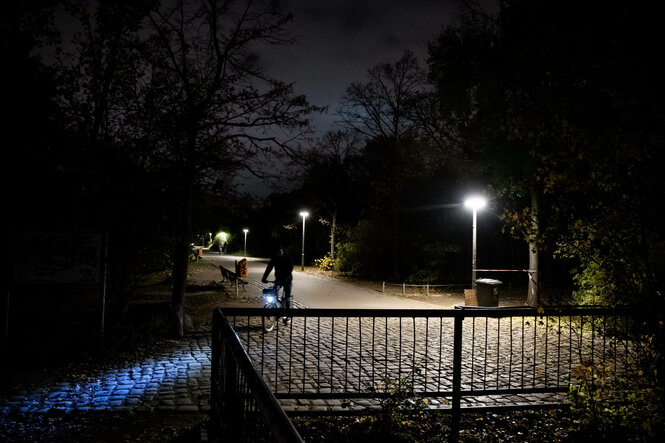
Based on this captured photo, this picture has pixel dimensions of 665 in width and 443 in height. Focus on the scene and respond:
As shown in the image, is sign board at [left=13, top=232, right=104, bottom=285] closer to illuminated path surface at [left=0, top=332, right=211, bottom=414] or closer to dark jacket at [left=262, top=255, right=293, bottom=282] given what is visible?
illuminated path surface at [left=0, top=332, right=211, bottom=414]

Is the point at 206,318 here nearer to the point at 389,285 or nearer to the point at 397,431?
the point at 397,431

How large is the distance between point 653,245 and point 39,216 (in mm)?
12292

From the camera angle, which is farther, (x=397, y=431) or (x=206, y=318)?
(x=206, y=318)

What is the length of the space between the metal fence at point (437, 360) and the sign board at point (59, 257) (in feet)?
10.0

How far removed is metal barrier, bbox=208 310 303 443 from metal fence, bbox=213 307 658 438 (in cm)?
100

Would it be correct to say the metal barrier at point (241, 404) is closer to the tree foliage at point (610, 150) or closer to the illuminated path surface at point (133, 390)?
the illuminated path surface at point (133, 390)

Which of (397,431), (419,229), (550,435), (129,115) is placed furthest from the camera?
(419,229)

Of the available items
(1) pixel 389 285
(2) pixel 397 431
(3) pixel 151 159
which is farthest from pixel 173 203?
(1) pixel 389 285

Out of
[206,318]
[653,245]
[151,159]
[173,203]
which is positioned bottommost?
[206,318]

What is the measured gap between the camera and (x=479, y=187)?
915 inches

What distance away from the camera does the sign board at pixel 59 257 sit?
7.98 m

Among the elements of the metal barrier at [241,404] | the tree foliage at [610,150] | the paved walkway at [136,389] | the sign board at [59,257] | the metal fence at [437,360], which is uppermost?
the tree foliage at [610,150]

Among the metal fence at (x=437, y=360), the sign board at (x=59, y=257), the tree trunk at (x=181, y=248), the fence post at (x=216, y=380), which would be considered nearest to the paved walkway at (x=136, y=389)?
the metal fence at (x=437, y=360)

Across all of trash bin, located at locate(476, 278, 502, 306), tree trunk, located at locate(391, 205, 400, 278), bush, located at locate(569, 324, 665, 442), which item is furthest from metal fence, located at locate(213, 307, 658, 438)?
tree trunk, located at locate(391, 205, 400, 278)
